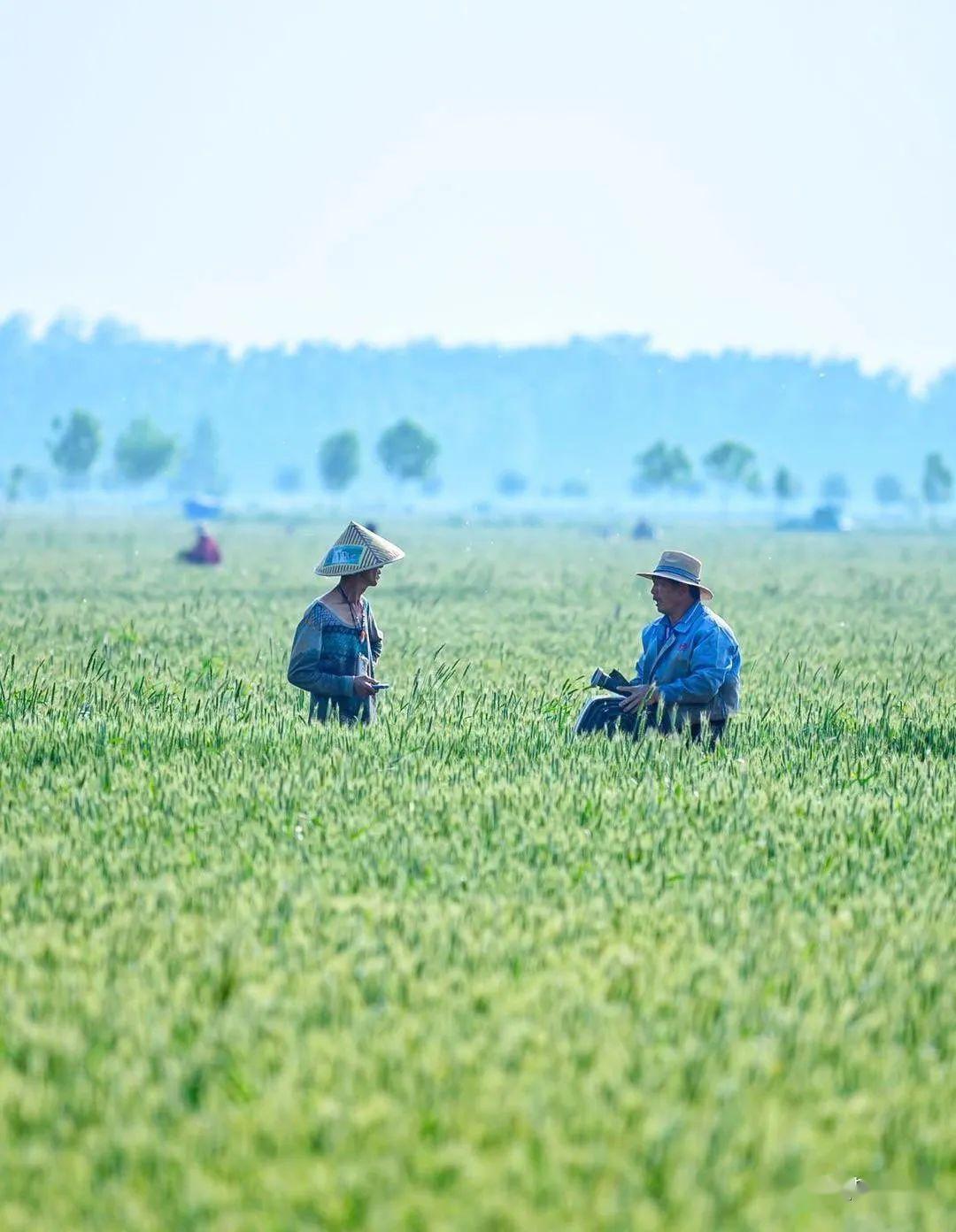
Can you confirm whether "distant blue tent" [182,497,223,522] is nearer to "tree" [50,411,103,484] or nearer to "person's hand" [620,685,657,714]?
"tree" [50,411,103,484]

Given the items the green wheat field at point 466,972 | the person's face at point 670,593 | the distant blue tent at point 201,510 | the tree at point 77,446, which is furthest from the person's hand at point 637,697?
the tree at point 77,446

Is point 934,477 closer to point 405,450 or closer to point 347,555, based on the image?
point 405,450

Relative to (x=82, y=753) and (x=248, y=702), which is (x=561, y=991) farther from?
(x=248, y=702)

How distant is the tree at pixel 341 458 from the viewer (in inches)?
6698

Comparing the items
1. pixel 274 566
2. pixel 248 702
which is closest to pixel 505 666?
pixel 248 702

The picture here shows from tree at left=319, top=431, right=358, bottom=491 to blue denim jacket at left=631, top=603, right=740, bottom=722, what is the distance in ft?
531

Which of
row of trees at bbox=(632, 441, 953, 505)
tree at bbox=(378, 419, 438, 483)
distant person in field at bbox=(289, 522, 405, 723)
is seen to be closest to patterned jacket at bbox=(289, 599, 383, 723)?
distant person in field at bbox=(289, 522, 405, 723)

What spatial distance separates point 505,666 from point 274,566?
28.9 meters

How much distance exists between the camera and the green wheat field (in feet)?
12.1

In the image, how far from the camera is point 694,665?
9688 mm

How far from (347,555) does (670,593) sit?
2.24 metres

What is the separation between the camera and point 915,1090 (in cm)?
Result: 429

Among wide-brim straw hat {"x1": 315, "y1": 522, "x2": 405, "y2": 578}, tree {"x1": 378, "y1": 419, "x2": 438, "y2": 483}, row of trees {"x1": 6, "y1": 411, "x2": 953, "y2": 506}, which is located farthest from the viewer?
tree {"x1": 378, "y1": 419, "x2": 438, "y2": 483}

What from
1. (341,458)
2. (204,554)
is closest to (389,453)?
(341,458)
